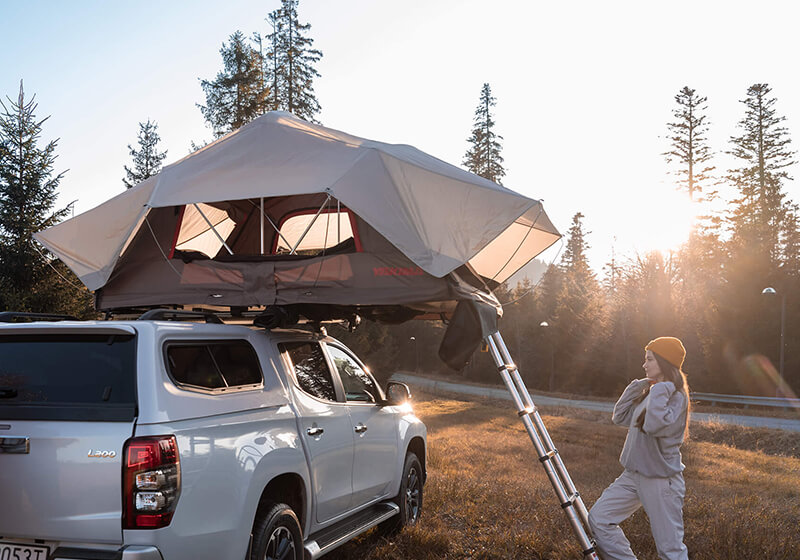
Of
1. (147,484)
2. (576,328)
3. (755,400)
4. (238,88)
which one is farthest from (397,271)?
(576,328)

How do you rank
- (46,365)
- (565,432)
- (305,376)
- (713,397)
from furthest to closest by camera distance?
(713,397)
(565,432)
(305,376)
(46,365)

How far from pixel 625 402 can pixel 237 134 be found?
4.64 meters

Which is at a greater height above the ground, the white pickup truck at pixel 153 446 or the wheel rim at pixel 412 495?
the white pickup truck at pixel 153 446

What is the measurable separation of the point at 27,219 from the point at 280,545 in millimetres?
14685

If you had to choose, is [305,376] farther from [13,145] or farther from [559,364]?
[559,364]

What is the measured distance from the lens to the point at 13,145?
55.9 ft

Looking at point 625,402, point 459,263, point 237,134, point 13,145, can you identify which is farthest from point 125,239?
point 13,145

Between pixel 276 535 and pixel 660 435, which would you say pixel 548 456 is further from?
pixel 276 535

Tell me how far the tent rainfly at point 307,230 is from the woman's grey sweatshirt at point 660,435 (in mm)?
1636

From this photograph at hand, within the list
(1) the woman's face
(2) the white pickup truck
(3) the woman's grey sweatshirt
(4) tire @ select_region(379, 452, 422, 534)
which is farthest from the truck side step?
(1) the woman's face

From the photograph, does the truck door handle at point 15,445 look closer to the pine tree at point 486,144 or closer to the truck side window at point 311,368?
the truck side window at point 311,368

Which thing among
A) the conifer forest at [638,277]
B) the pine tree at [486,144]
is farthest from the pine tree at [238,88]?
the pine tree at [486,144]

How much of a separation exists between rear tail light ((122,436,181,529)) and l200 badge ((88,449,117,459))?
0.23ft

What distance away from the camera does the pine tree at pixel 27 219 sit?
1585cm
